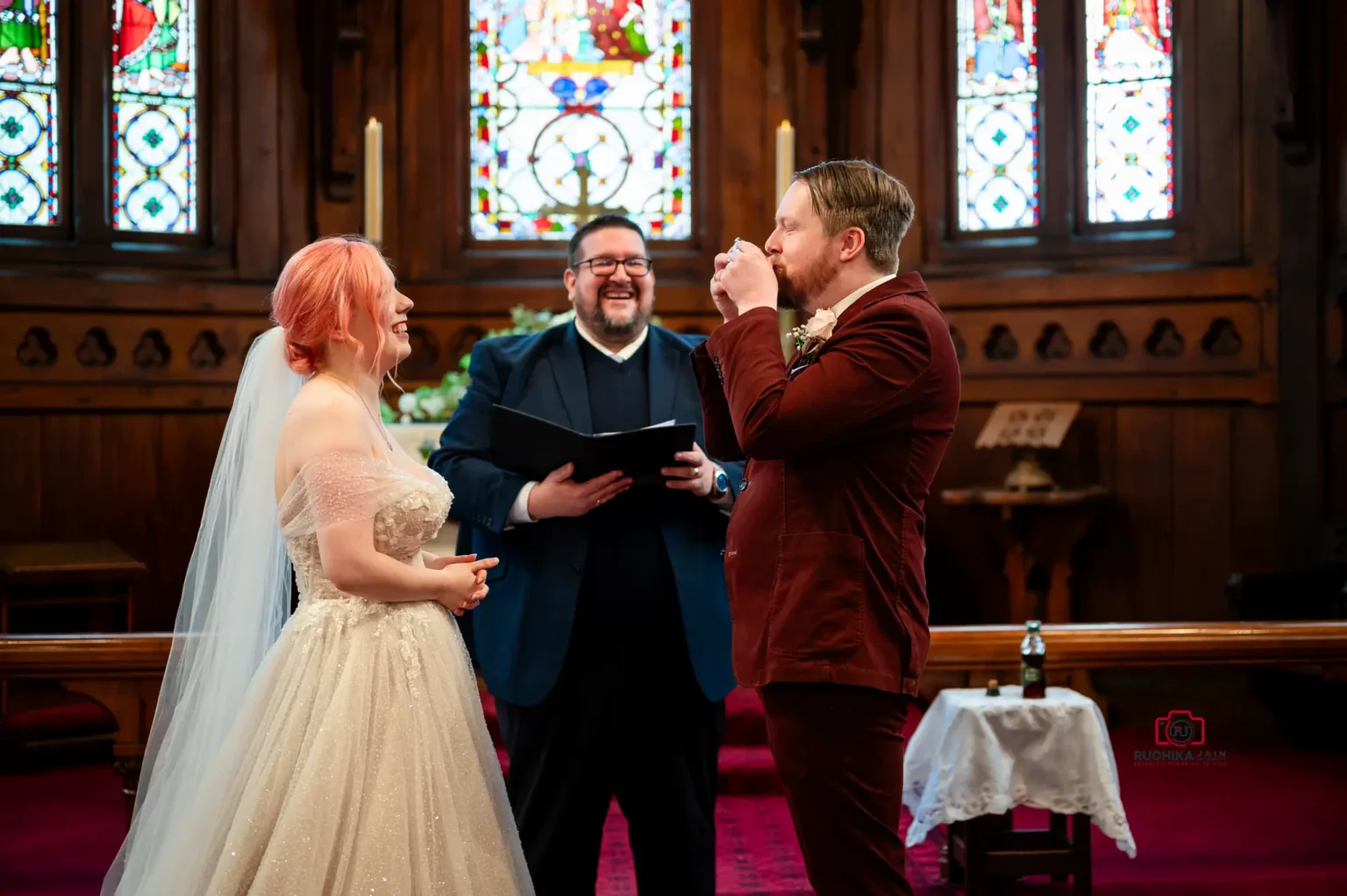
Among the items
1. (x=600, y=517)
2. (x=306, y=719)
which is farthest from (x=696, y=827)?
(x=306, y=719)

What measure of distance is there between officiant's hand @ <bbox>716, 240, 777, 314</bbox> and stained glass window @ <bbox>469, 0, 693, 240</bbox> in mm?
4691

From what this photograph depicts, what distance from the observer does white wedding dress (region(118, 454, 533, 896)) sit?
223cm

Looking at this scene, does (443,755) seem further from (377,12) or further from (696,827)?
(377,12)

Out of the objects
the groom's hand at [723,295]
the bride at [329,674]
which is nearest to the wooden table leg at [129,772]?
the bride at [329,674]

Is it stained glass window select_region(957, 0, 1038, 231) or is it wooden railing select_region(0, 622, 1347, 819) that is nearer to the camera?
wooden railing select_region(0, 622, 1347, 819)

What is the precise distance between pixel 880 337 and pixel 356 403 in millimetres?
894

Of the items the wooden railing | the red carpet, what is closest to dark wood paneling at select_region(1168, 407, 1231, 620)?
the red carpet

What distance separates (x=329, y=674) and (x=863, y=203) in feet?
3.81

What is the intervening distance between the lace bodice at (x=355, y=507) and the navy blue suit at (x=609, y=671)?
0.48 metres

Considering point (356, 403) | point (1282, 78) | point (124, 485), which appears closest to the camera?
point (356, 403)

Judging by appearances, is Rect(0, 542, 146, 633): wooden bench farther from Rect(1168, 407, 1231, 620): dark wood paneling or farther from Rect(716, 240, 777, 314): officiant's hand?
Rect(1168, 407, 1231, 620): dark wood paneling

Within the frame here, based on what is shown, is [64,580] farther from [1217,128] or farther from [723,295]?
[1217,128]

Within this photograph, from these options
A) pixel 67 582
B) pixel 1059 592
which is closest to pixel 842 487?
pixel 1059 592

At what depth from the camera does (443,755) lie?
7.79 ft
